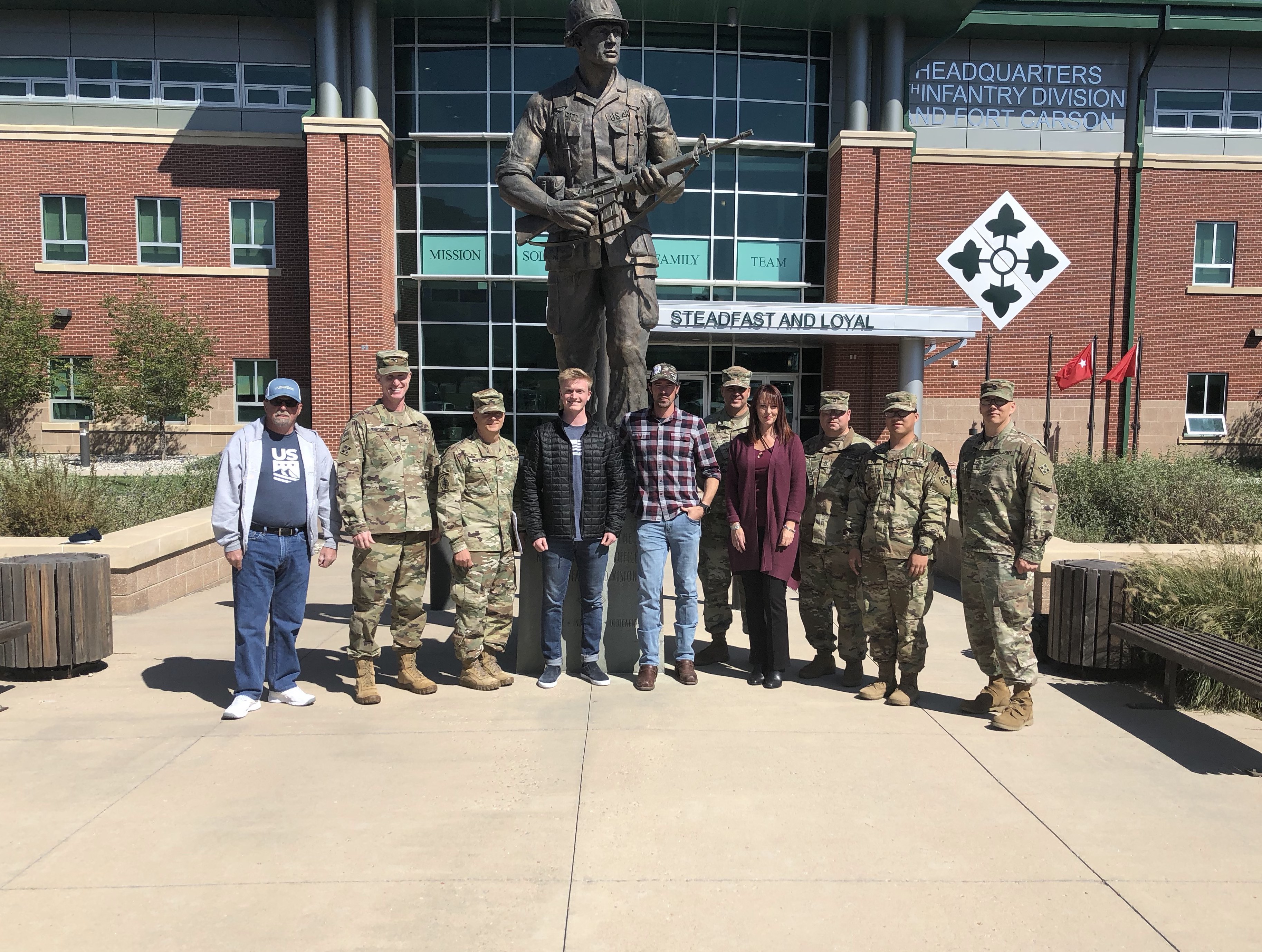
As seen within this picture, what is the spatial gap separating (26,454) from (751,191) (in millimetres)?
18022

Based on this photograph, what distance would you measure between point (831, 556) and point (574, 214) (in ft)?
9.36

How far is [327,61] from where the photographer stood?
19844 mm

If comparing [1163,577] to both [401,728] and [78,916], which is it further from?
[78,916]

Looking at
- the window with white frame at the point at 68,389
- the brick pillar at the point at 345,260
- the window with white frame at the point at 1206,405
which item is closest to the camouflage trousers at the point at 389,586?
the brick pillar at the point at 345,260

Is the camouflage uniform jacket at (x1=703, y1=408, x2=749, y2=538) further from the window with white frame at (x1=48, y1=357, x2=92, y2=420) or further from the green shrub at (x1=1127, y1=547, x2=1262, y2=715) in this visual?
the window with white frame at (x1=48, y1=357, x2=92, y2=420)

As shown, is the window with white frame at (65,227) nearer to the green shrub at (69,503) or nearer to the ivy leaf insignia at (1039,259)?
the green shrub at (69,503)

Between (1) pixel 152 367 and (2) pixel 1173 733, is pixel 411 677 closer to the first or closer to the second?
(2) pixel 1173 733

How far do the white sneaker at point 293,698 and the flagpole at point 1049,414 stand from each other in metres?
20.8

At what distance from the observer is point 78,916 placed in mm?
2979

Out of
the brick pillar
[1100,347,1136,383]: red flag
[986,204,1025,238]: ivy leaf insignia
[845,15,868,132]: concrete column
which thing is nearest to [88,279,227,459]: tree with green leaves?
the brick pillar

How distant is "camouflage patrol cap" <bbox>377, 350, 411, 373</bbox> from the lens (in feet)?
17.3

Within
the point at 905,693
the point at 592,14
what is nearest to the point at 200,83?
the point at 592,14

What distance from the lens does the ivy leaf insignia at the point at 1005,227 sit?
73.0 feet

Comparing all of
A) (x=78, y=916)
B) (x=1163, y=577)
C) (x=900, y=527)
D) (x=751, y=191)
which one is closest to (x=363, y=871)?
(x=78, y=916)
